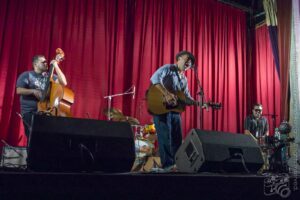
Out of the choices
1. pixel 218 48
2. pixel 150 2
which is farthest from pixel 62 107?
pixel 218 48

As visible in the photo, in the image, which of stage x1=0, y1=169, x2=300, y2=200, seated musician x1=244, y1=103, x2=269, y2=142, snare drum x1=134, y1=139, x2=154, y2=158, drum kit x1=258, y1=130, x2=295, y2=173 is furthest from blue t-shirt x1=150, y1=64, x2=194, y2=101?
seated musician x1=244, y1=103, x2=269, y2=142

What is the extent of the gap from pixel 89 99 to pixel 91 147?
4247 mm

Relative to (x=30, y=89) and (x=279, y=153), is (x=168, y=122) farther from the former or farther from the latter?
(x=30, y=89)

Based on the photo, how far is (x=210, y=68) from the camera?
807cm

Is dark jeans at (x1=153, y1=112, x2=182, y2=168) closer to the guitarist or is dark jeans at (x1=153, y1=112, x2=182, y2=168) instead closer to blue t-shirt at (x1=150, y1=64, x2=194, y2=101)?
the guitarist

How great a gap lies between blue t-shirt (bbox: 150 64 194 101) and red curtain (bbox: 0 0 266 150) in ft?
8.35

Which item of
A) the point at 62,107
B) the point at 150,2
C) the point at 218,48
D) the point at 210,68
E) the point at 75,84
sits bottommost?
the point at 62,107

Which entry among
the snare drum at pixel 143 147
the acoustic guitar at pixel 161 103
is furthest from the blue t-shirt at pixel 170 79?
the snare drum at pixel 143 147

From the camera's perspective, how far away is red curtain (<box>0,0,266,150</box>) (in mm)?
5980

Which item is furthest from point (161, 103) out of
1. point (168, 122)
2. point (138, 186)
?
point (138, 186)

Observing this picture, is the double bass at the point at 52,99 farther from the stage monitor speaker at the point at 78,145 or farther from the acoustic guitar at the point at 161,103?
the stage monitor speaker at the point at 78,145

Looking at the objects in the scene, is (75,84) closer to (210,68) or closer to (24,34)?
(24,34)

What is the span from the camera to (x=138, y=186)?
1.97m

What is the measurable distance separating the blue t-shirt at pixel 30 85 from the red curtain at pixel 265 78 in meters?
5.83
